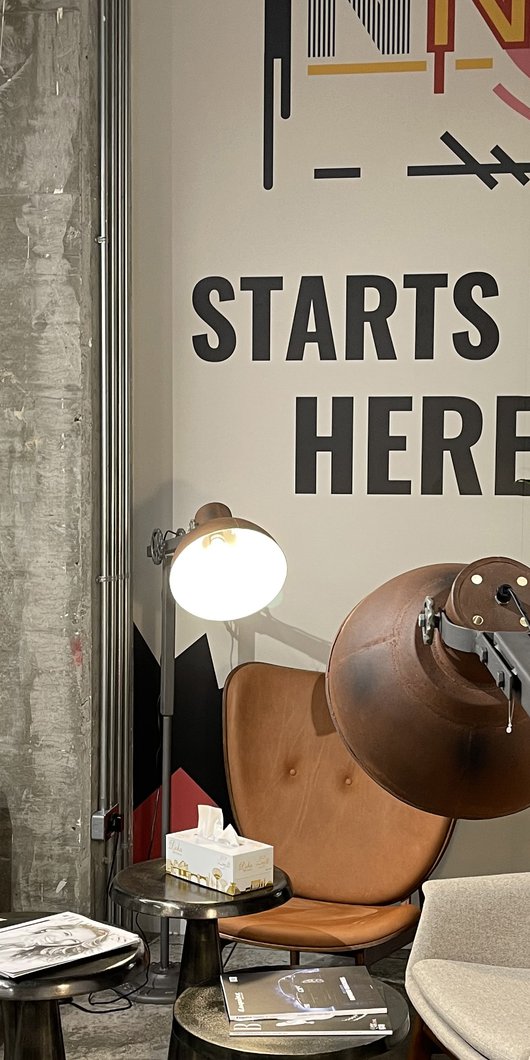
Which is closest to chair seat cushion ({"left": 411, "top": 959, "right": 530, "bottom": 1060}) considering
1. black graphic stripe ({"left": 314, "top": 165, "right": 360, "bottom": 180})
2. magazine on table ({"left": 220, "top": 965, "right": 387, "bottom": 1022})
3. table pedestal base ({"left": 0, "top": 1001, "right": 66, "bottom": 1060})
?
magazine on table ({"left": 220, "top": 965, "right": 387, "bottom": 1022})

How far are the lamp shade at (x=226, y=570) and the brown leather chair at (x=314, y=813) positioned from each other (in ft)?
1.87

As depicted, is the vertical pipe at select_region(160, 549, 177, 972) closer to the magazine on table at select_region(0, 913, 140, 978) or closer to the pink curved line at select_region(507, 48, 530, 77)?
the magazine on table at select_region(0, 913, 140, 978)

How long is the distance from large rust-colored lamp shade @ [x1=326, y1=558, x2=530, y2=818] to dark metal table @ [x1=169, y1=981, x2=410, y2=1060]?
1.59m

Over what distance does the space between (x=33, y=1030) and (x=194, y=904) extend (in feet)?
1.72

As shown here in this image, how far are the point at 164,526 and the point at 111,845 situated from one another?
43.9 inches

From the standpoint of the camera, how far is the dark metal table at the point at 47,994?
2201 mm

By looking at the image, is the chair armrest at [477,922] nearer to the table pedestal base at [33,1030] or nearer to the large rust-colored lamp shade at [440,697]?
the table pedestal base at [33,1030]

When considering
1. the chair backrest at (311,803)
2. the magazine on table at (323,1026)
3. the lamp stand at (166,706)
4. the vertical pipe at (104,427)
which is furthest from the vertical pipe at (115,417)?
the magazine on table at (323,1026)

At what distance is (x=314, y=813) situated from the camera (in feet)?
11.5

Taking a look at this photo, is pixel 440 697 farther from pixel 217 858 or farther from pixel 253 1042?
pixel 217 858

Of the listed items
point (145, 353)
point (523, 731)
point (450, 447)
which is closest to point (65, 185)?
point (145, 353)

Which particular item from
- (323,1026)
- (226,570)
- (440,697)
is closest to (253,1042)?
(323,1026)

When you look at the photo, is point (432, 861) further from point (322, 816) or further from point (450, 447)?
point (450, 447)

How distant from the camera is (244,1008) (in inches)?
88.0
